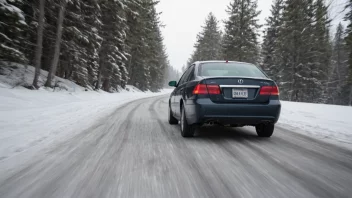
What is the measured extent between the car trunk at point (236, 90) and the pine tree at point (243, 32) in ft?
87.0

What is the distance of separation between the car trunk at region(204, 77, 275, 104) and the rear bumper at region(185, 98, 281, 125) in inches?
3.9

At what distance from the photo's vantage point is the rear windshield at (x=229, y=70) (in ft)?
15.4

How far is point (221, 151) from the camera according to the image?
3.65m

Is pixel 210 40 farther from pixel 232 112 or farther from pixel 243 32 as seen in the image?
pixel 232 112

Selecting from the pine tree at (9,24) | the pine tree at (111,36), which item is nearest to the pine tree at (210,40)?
the pine tree at (111,36)

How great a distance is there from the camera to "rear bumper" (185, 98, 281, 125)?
4125 mm

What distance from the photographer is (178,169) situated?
280cm

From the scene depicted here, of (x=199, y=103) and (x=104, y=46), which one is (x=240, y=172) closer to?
(x=199, y=103)

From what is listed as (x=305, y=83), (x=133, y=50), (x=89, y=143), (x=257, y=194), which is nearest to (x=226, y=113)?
(x=257, y=194)

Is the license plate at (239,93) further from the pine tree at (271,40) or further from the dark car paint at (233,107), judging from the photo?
the pine tree at (271,40)

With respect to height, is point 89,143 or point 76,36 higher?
point 76,36

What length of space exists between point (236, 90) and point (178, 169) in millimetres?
2061

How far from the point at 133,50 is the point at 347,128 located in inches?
1207

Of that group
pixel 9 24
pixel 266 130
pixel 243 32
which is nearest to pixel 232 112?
pixel 266 130
